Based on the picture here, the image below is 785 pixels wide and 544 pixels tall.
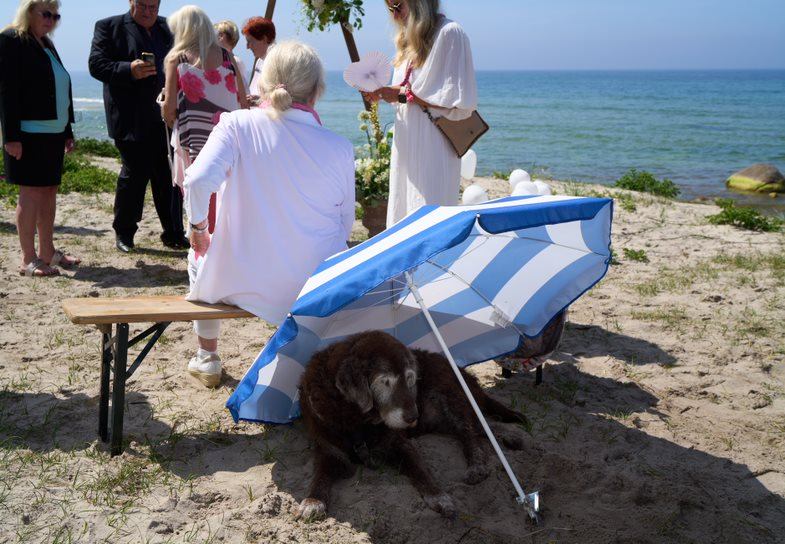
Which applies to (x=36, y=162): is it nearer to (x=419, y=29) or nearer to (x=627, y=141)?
(x=419, y=29)

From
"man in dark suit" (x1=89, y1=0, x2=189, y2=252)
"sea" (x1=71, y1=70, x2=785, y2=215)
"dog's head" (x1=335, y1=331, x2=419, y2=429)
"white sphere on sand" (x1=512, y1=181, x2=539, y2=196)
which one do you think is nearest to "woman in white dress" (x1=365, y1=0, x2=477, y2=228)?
"white sphere on sand" (x1=512, y1=181, x2=539, y2=196)

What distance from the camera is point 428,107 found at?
4.94m

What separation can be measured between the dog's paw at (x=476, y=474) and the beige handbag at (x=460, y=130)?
7.76 feet

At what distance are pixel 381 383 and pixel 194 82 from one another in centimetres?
359

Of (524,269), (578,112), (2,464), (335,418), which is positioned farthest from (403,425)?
(578,112)

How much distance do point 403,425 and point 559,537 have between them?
81 cm

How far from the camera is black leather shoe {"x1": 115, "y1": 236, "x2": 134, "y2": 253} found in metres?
7.34

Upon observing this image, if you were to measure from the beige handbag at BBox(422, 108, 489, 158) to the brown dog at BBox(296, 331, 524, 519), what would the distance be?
1894 millimetres

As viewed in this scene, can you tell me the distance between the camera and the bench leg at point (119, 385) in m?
3.54

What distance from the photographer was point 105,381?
375 centimetres

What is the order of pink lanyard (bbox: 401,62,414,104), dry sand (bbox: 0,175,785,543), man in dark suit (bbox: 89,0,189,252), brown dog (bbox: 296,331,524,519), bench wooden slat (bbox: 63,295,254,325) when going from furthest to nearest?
man in dark suit (bbox: 89,0,189,252)
pink lanyard (bbox: 401,62,414,104)
bench wooden slat (bbox: 63,295,254,325)
brown dog (bbox: 296,331,524,519)
dry sand (bbox: 0,175,785,543)

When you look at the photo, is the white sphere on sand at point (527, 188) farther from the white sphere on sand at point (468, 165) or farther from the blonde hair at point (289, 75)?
the blonde hair at point (289, 75)

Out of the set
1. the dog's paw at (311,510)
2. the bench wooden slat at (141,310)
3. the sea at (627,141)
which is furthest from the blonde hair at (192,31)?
the sea at (627,141)

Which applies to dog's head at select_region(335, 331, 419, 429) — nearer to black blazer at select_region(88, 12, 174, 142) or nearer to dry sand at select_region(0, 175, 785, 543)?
dry sand at select_region(0, 175, 785, 543)
